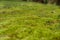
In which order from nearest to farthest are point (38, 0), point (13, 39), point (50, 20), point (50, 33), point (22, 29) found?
point (13, 39) → point (50, 33) → point (22, 29) → point (50, 20) → point (38, 0)

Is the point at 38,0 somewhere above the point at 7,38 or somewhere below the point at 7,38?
below

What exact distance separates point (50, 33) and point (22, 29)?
6.85 feet

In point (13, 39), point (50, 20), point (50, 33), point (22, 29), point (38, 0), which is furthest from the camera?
point (38, 0)

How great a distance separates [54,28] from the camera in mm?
14039

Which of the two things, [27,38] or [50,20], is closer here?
[27,38]

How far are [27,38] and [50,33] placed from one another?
174 centimetres

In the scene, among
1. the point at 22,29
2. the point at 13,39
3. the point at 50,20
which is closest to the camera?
the point at 13,39

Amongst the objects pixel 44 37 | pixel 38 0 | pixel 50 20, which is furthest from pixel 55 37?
pixel 38 0

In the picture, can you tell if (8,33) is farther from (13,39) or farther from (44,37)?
(44,37)

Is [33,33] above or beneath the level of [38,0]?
above

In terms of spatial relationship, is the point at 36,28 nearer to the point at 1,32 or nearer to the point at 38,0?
the point at 1,32

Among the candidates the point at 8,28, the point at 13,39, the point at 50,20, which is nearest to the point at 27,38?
→ the point at 13,39

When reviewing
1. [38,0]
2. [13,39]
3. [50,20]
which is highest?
[13,39]

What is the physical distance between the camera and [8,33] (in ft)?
42.4
